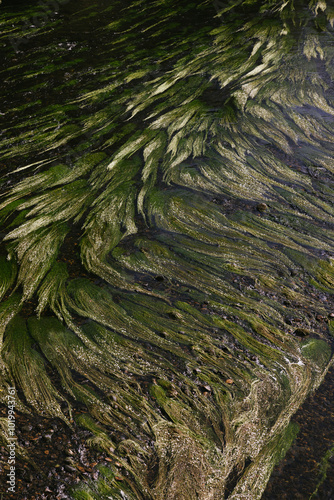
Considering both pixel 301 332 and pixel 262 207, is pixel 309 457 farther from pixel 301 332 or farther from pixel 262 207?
pixel 262 207

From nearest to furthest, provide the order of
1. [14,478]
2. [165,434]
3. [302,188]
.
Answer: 1. [14,478]
2. [165,434]
3. [302,188]

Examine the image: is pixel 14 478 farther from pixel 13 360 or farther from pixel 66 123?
pixel 66 123

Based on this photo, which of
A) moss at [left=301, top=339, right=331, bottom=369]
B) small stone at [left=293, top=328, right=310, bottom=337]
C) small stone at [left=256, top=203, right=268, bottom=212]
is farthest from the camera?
small stone at [left=256, top=203, right=268, bottom=212]

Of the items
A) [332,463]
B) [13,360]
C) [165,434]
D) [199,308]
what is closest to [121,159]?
[199,308]

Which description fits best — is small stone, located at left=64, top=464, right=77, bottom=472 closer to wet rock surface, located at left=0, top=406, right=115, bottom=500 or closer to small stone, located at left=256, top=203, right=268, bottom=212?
wet rock surface, located at left=0, top=406, right=115, bottom=500

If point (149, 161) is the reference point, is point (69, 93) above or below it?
above

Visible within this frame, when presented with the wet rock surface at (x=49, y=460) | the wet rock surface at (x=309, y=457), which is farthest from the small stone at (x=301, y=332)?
the wet rock surface at (x=49, y=460)

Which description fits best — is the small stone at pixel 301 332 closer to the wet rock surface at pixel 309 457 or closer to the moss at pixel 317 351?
the moss at pixel 317 351

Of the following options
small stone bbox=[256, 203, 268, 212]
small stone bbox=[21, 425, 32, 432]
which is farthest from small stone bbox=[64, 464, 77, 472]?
small stone bbox=[256, 203, 268, 212]
